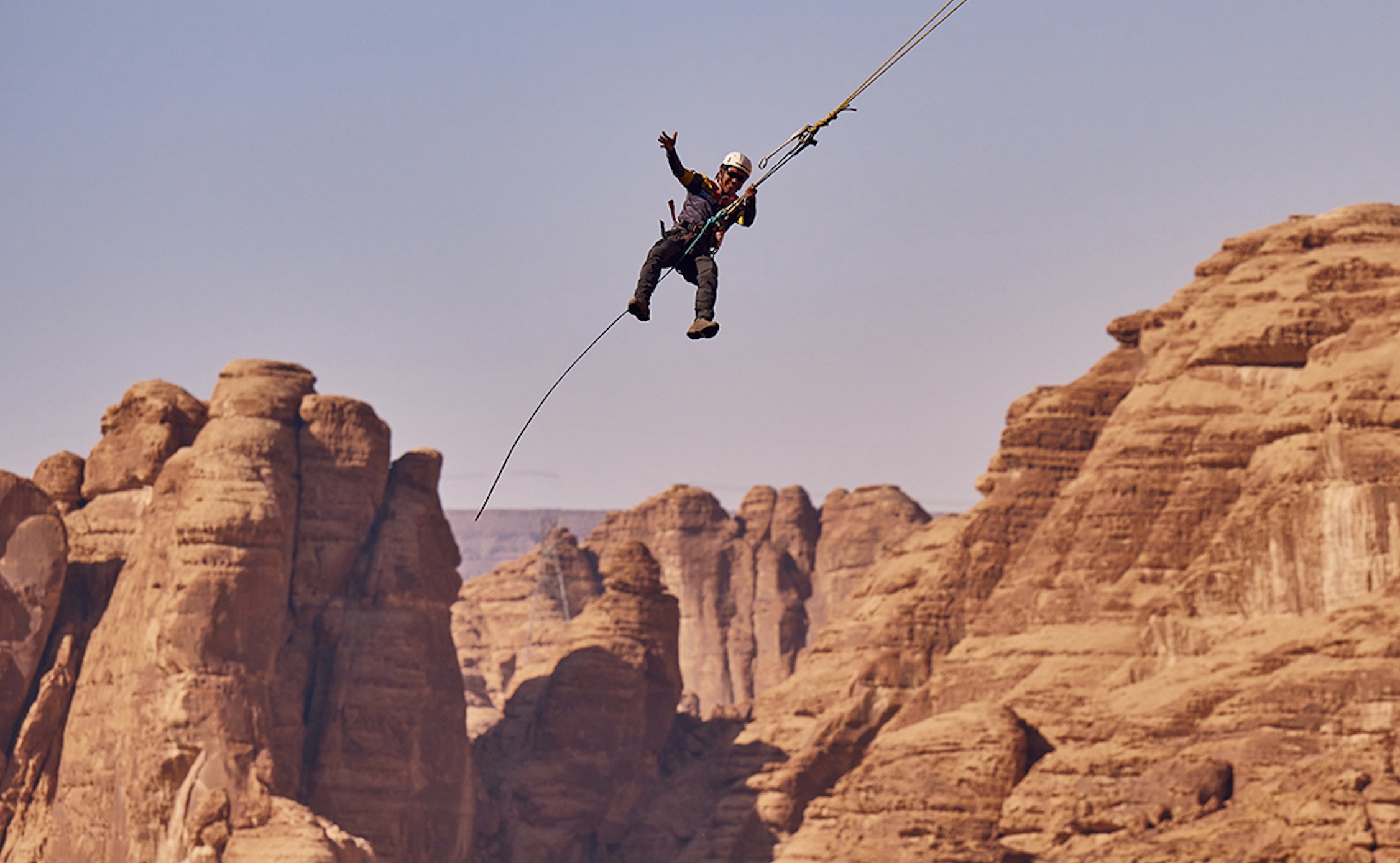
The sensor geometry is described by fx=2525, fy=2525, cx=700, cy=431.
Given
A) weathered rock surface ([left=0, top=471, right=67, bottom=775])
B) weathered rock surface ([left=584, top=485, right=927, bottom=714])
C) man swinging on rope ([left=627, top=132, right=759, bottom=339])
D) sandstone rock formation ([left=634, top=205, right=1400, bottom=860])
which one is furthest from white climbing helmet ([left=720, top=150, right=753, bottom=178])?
weathered rock surface ([left=584, top=485, right=927, bottom=714])

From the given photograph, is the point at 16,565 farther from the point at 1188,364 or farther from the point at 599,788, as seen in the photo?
the point at 1188,364

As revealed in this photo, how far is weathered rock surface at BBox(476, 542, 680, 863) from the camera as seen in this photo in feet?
343

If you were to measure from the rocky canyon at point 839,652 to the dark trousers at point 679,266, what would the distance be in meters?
39.1

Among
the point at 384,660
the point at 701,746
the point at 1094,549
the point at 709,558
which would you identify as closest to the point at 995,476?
the point at 1094,549

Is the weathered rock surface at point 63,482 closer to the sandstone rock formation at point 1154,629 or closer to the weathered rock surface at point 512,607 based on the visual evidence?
the sandstone rock formation at point 1154,629

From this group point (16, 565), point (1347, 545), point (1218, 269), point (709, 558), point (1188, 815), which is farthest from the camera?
point (709, 558)

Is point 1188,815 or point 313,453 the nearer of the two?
point 1188,815

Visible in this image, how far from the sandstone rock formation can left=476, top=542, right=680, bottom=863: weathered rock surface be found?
2081 millimetres

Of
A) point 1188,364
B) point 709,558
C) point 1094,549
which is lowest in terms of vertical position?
point 1094,549

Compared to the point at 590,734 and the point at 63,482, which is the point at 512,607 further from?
the point at 63,482

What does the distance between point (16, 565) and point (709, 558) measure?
77076 millimetres

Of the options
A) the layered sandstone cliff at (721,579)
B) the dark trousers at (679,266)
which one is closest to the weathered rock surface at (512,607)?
the layered sandstone cliff at (721,579)

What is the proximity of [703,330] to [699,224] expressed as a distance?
278 cm

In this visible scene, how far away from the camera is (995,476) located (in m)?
104
